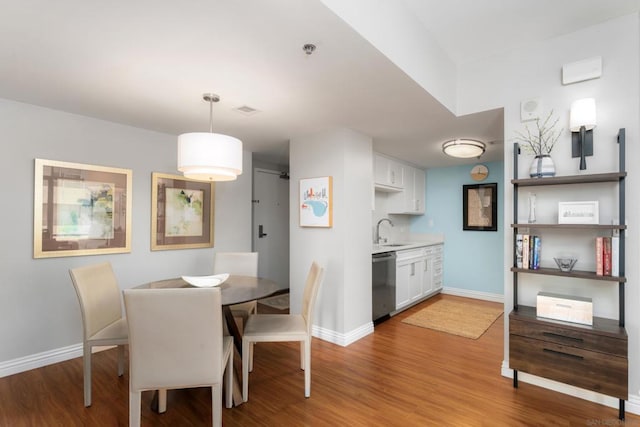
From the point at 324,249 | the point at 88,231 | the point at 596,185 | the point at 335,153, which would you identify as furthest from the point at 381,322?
the point at 88,231

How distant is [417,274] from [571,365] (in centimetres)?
254

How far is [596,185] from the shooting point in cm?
225

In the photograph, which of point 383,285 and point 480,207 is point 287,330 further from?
point 480,207

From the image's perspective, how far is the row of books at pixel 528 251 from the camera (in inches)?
92.4

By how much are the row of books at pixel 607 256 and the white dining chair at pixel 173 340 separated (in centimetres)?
250

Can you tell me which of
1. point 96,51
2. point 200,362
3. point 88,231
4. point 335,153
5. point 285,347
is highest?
point 96,51

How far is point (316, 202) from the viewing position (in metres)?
3.37

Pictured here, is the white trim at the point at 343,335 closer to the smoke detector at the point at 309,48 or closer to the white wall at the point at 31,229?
the white wall at the point at 31,229

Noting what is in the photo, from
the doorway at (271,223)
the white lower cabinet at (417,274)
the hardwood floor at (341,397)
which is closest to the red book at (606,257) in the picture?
the hardwood floor at (341,397)

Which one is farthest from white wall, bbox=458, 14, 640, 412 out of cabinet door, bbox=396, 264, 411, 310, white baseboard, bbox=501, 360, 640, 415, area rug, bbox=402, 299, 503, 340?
cabinet door, bbox=396, 264, 411, 310

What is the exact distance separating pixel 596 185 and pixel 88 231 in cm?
423

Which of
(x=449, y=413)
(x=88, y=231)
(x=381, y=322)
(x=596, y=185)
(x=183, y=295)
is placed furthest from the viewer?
(x=381, y=322)

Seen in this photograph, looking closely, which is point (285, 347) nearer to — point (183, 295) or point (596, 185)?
point (183, 295)

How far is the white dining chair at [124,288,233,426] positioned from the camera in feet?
5.24
